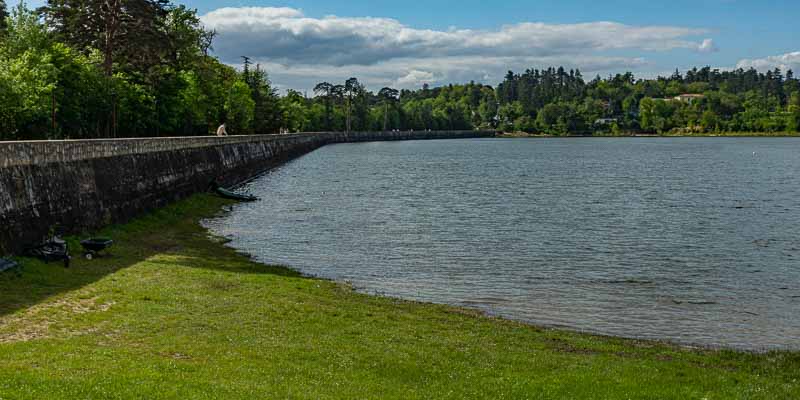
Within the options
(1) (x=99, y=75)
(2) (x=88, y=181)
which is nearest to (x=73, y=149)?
(2) (x=88, y=181)

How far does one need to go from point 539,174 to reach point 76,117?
6207cm

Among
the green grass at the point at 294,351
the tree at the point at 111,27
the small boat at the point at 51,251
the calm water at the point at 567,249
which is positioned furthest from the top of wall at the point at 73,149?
the tree at the point at 111,27

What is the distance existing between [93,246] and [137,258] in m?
2.12

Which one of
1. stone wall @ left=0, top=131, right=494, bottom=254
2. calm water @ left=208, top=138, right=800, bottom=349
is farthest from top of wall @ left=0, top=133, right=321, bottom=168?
calm water @ left=208, top=138, right=800, bottom=349

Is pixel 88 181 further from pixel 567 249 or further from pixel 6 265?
pixel 567 249

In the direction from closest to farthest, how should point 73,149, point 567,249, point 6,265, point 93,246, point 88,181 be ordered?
point 6,265 → point 93,246 → point 73,149 → point 88,181 → point 567,249

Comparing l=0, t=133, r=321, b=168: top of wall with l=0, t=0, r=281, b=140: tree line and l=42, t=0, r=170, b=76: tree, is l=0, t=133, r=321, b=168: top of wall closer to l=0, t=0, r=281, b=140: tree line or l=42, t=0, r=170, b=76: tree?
l=0, t=0, r=281, b=140: tree line

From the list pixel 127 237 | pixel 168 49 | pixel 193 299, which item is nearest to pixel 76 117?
pixel 168 49

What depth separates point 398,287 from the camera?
29.2 m

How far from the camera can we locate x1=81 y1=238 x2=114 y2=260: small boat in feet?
94.4

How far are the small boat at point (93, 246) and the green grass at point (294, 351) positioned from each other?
1767 mm

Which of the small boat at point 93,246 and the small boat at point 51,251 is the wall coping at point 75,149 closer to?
the small boat at point 51,251

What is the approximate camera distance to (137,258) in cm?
3062

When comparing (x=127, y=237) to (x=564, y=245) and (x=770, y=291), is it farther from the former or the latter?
(x=770, y=291)
